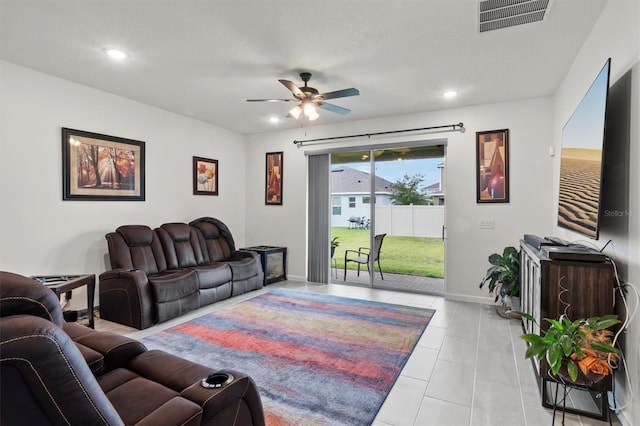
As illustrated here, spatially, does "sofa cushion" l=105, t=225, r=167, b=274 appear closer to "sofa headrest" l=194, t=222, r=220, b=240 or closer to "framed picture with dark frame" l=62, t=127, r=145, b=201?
"framed picture with dark frame" l=62, t=127, r=145, b=201

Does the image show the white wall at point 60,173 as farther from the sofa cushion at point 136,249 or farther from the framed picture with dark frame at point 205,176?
the sofa cushion at point 136,249

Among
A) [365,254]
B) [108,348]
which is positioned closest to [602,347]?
[108,348]

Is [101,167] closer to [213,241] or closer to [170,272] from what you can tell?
[170,272]

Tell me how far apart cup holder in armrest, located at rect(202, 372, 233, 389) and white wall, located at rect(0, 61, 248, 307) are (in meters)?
3.30

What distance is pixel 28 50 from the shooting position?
10.2 ft

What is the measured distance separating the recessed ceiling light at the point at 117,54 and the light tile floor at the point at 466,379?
113 inches

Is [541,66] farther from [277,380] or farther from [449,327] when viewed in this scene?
[277,380]

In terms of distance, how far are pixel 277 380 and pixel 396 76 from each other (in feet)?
10.9

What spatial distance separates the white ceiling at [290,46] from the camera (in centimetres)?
247

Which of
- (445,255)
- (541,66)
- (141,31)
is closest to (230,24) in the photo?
(141,31)

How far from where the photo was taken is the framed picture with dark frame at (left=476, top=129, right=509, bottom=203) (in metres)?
4.49

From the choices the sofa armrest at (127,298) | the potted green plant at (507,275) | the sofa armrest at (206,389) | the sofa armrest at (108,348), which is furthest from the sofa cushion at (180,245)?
the potted green plant at (507,275)

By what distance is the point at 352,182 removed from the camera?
5.81m

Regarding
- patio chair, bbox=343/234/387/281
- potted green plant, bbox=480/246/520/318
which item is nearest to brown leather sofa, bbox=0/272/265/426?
potted green plant, bbox=480/246/520/318
